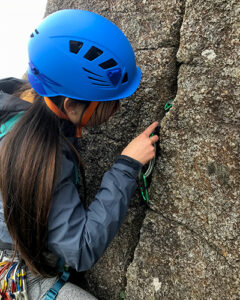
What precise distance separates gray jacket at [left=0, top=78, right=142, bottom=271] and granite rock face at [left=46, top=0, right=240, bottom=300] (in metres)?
0.39

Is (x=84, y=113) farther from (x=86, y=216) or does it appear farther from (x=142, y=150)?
(x=86, y=216)

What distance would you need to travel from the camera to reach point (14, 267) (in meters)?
2.04

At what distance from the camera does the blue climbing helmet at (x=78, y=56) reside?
161cm

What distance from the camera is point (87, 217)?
1.65 m

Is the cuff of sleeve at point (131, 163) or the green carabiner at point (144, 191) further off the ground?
the cuff of sleeve at point (131, 163)

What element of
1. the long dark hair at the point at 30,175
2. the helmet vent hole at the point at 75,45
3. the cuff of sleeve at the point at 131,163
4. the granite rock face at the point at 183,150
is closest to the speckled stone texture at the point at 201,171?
the granite rock face at the point at 183,150

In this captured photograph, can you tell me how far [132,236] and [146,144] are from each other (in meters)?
0.92

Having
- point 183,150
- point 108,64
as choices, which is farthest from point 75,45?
point 183,150

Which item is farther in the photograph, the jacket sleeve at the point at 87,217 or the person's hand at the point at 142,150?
the person's hand at the point at 142,150

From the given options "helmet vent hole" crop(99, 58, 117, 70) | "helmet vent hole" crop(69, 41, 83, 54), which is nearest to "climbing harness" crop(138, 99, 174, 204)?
"helmet vent hole" crop(99, 58, 117, 70)

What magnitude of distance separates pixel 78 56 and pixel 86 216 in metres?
1.05

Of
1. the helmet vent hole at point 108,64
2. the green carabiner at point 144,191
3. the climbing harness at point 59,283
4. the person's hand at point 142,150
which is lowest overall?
the climbing harness at point 59,283

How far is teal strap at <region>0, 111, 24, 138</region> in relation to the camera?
1755mm

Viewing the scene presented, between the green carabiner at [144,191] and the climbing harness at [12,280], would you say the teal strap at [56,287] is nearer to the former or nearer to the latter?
the climbing harness at [12,280]
